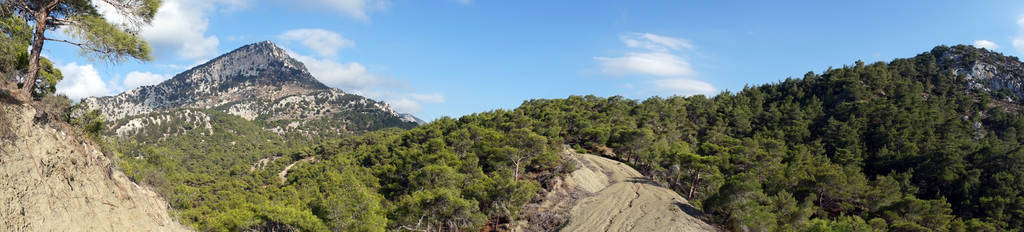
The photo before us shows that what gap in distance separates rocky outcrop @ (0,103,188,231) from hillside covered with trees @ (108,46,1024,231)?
6.59 m

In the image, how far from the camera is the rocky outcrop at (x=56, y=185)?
11891mm

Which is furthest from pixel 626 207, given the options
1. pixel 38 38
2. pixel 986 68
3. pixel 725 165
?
pixel 986 68

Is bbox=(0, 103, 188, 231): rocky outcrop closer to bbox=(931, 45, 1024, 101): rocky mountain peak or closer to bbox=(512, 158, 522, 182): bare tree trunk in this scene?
bbox=(512, 158, 522, 182): bare tree trunk

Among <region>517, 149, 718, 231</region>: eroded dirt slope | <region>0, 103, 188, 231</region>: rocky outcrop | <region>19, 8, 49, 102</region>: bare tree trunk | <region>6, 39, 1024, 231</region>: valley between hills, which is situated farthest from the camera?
<region>517, 149, 718, 231</region>: eroded dirt slope

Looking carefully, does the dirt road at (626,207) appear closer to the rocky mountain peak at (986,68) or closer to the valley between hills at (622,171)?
the valley between hills at (622,171)

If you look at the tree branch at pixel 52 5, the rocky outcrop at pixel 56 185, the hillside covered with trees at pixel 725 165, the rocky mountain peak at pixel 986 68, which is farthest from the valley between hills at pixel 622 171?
the tree branch at pixel 52 5

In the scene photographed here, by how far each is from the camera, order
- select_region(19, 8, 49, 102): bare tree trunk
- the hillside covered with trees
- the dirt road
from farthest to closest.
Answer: the hillside covered with trees, the dirt road, select_region(19, 8, 49, 102): bare tree trunk

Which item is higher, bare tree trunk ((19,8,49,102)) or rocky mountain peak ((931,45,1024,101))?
rocky mountain peak ((931,45,1024,101))

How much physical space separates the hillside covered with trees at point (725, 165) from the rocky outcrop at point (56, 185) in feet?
21.6

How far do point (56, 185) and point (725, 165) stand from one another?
51661 millimetres

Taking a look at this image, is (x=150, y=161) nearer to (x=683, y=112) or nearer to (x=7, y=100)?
(x=7, y=100)

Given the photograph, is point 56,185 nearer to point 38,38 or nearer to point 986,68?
point 38,38

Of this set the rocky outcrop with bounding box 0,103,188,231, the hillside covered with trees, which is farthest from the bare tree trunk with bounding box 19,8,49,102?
the hillside covered with trees

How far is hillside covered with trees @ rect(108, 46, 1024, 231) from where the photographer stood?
27125 mm
